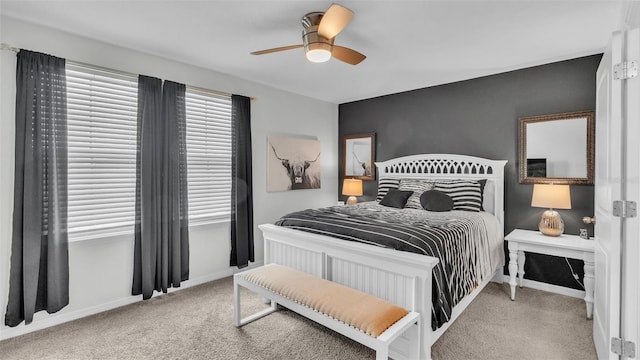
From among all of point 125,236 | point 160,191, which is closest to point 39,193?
point 125,236

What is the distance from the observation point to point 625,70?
1.64 metres

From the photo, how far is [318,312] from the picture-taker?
6.58ft

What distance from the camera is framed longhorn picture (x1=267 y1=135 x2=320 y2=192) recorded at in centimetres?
432

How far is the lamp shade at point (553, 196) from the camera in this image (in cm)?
296

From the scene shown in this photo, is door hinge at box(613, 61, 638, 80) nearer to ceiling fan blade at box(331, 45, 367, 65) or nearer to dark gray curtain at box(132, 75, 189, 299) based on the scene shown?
ceiling fan blade at box(331, 45, 367, 65)

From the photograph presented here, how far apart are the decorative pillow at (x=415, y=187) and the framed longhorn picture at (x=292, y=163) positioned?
4.79ft

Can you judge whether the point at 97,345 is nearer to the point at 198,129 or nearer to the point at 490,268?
the point at 198,129

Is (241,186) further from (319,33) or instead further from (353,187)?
(319,33)

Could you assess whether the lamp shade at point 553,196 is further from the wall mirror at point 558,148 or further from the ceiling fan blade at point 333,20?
the ceiling fan blade at point 333,20

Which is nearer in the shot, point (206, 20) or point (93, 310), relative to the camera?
point (206, 20)

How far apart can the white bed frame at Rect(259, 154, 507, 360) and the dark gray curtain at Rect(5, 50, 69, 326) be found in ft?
5.66

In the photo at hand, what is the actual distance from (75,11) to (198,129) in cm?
146

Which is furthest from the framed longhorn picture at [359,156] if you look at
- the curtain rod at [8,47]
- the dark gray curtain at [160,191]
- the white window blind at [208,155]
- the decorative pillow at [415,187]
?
the curtain rod at [8,47]

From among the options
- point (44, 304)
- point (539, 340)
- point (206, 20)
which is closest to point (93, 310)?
point (44, 304)
